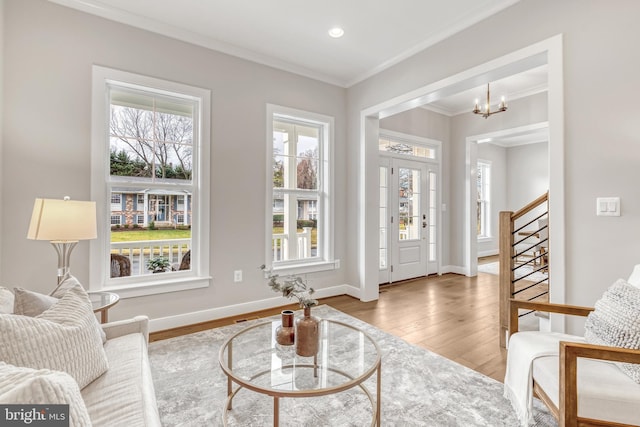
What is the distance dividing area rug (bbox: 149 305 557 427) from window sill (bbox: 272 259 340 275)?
137 cm

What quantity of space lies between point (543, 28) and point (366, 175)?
222cm

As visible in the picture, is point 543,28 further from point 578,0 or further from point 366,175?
point 366,175

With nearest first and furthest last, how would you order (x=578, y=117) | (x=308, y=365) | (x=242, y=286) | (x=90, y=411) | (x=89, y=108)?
1. (x=90, y=411)
2. (x=308, y=365)
3. (x=578, y=117)
4. (x=89, y=108)
5. (x=242, y=286)

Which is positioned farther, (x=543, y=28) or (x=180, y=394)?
(x=543, y=28)

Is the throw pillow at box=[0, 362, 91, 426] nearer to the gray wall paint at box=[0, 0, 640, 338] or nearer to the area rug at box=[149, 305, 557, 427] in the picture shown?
the area rug at box=[149, 305, 557, 427]

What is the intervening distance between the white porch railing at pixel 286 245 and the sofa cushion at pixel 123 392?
7.26 feet

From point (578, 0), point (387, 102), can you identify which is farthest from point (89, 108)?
point (578, 0)

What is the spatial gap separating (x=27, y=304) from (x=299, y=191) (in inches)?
115

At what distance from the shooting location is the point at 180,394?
1975 millimetres

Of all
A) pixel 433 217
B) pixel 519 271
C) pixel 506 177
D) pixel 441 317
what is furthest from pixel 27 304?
pixel 506 177

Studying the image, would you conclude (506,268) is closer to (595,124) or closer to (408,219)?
(595,124)

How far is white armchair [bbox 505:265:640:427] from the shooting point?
125cm

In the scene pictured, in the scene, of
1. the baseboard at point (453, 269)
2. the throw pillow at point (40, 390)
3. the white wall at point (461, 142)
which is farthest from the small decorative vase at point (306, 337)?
the white wall at point (461, 142)

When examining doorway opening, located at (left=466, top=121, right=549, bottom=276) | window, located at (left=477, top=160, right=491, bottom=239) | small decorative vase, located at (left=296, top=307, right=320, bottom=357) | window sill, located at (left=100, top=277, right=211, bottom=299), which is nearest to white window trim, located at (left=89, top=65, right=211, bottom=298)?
window sill, located at (left=100, top=277, right=211, bottom=299)
